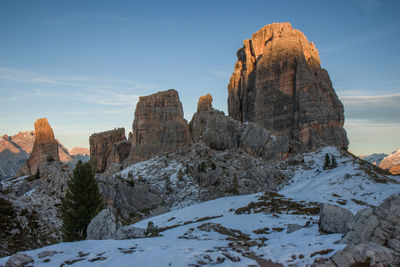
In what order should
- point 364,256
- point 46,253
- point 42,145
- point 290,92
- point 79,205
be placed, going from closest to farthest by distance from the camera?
point 364,256 < point 46,253 < point 79,205 < point 290,92 < point 42,145

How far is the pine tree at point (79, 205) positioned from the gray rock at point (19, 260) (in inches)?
447

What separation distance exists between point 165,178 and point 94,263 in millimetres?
48110

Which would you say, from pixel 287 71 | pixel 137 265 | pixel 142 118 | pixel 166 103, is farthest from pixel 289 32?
pixel 137 265

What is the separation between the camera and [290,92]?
99.2 metres

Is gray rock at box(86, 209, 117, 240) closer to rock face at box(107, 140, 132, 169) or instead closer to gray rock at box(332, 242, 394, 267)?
gray rock at box(332, 242, 394, 267)

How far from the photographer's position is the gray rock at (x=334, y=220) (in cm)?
1456

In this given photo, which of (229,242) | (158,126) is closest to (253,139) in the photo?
(158,126)

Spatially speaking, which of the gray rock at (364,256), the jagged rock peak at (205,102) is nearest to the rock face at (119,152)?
the jagged rock peak at (205,102)

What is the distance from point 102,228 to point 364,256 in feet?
44.6

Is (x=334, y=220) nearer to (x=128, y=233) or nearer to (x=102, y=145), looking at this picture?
(x=128, y=233)

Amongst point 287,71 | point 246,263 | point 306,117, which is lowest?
point 246,263

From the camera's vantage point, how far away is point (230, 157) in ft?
207

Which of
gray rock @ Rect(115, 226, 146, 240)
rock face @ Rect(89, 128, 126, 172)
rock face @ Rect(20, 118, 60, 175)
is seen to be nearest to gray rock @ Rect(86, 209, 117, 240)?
gray rock @ Rect(115, 226, 146, 240)

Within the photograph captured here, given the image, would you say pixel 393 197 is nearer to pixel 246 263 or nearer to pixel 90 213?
pixel 246 263
